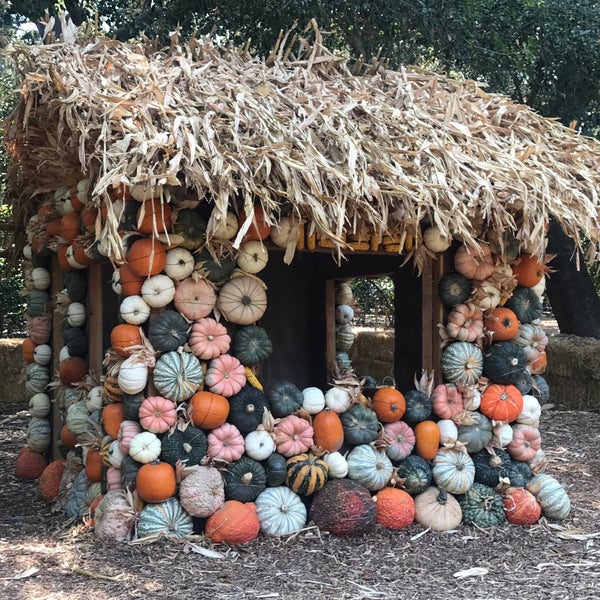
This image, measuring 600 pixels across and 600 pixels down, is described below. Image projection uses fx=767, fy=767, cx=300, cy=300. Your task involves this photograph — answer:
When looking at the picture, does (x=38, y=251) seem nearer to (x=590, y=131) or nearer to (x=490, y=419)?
(x=490, y=419)

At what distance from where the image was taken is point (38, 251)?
7305mm

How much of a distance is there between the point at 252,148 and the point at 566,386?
8310 mm

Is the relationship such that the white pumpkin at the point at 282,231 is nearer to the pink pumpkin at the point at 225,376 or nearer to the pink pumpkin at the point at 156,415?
the pink pumpkin at the point at 225,376

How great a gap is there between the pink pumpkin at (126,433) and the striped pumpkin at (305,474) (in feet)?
3.70

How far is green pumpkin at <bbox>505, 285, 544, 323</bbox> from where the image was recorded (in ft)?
Result: 20.7

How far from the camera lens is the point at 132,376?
17.1 feet

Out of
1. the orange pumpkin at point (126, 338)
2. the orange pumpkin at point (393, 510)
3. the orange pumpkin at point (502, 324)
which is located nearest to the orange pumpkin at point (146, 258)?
the orange pumpkin at point (126, 338)

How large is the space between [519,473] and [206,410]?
2611mm

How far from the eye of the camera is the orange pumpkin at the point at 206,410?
5.33 metres

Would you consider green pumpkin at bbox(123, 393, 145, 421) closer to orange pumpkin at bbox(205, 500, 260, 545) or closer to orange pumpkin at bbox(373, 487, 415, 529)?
orange pumpkin at bbox(205, 500, 260, 545)

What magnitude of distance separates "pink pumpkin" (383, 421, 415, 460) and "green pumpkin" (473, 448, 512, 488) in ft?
1.92

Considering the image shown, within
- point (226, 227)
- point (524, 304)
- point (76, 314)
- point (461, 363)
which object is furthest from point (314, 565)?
point (76, 314)

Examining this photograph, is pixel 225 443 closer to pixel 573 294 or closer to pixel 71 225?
pixel 71 225

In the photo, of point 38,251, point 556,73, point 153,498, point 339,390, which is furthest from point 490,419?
point 556,73
